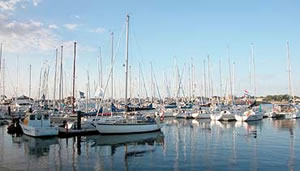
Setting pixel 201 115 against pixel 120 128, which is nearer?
pixel 120 128

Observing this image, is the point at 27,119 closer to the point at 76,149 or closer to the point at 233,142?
the point at 76,149

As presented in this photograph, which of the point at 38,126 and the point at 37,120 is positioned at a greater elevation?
the point at 37,120

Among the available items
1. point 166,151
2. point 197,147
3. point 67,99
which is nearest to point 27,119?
point 166,151

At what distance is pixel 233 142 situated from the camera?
2662 centimetres

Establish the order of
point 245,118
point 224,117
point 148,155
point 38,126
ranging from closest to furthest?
point 148,155 < point 38,126 < point 245,118 < point 224,117

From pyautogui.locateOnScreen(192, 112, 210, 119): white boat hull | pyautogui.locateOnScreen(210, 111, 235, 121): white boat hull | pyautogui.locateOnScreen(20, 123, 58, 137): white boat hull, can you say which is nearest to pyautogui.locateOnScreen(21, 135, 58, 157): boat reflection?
pyautogui.locateOnScreen(20, 123, 58, 137): white boat hull

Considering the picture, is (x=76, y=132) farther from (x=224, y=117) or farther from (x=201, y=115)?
(x=201, y=115)

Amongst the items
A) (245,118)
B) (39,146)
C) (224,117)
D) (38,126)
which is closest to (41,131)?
(38,126)

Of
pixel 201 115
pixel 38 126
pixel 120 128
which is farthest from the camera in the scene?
pixel 201 115

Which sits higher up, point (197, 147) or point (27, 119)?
point (27, 119)

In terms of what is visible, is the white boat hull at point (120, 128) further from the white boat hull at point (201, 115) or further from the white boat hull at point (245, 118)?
the white boat hull at point (201, 115)

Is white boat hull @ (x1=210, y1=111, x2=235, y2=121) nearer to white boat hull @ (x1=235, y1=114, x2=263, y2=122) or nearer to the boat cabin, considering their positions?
white boat hull @ (x1=235, y1=114, x2=263, y2=122)

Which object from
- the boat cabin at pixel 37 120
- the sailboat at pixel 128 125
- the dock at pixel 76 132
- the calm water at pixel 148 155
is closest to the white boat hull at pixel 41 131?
the boat cabin at pixel 37 120

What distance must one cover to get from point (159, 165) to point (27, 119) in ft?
70.9
